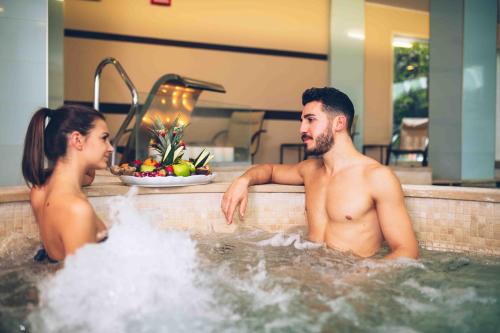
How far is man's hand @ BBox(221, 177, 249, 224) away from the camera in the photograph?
2.35 metres

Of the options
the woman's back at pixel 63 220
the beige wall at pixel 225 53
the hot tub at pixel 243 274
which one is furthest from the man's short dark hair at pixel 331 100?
the beige wall at pixel 225 53

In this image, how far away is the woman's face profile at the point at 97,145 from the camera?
5.77 feet

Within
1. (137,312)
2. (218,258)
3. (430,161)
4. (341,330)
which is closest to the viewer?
(341,330)

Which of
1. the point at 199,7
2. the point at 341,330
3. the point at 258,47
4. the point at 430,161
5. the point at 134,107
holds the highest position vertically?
the point at 199,7

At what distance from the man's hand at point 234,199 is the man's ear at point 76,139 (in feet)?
2.87

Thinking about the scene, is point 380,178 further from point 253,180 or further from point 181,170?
point 181,170

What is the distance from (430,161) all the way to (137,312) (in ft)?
17.8

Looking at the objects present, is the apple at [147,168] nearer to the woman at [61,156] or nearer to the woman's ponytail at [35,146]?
the woman at [61,156]

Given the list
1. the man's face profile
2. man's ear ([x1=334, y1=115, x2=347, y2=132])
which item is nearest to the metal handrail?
the man's face profile

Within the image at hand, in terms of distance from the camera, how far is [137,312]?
1520 mm

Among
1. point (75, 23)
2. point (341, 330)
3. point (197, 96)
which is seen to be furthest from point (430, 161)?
point (75, 23)

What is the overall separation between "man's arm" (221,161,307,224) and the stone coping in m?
0.05

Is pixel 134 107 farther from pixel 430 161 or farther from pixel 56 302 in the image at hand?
pixel 430 161

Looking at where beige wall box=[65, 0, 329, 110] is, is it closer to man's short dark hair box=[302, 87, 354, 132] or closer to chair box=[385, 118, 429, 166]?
chair box=[385, 118, 429, 166]
